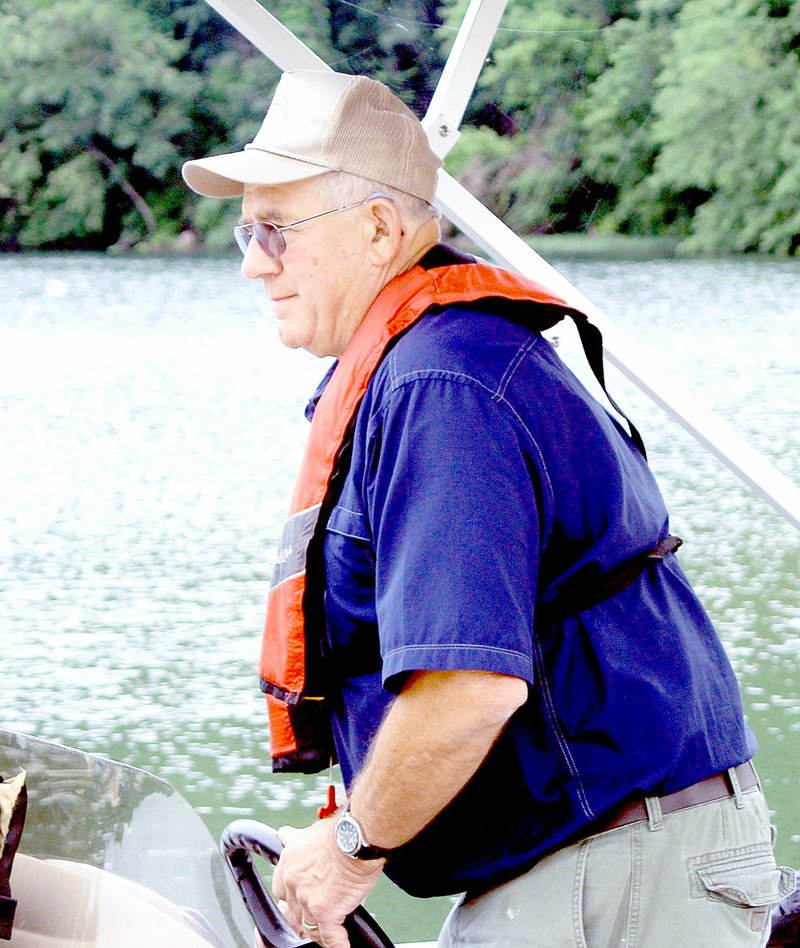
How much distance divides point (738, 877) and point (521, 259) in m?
1.14

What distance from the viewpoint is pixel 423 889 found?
49.2 inches

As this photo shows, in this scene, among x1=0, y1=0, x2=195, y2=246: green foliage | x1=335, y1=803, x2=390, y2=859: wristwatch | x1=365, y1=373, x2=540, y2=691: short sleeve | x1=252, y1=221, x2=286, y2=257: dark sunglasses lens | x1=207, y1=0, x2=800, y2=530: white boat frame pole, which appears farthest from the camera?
x1=0, y1=0, x2=195, y2=246: green foliage

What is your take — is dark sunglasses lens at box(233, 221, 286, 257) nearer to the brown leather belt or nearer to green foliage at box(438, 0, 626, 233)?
the brown leather belt

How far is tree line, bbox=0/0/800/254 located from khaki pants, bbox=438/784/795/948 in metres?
1.44

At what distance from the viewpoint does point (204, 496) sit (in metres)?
8.40

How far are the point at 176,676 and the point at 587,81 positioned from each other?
10.6 feet

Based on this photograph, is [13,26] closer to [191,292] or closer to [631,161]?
[191,292]

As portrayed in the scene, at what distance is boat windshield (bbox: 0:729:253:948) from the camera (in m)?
1.12

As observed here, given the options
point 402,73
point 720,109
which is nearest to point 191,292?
point 720,109

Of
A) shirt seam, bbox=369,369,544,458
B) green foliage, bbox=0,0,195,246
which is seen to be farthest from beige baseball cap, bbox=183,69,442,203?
green foliage, bbox=0,0,195,246

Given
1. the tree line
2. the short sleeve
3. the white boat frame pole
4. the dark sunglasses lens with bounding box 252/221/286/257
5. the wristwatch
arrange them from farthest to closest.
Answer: the tree line < the white boat frame pole < the dark sunglasses lens with bounding box 252/221/286/257 < the wristwatch < the short sleeve

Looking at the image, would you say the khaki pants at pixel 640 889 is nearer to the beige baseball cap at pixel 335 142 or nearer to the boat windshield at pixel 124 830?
the boat windshield at pixel 124 830

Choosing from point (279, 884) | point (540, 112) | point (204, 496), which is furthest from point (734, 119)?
point (204, 496)

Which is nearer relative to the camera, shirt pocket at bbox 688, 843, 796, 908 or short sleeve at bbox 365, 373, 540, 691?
short sleeve at bbox 365, 373, 540, 691
